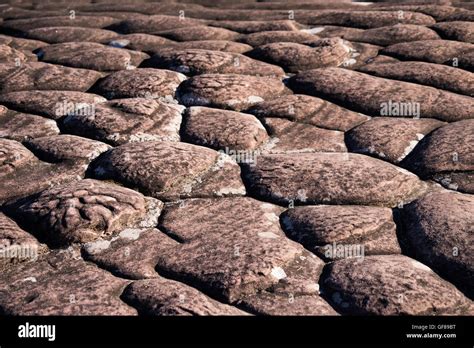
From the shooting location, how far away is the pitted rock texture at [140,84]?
6758 millimetres

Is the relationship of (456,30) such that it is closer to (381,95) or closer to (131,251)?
(381,95)

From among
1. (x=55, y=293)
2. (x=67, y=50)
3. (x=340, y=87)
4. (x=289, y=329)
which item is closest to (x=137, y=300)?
(x=55, y=293)

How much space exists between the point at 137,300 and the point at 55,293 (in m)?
0.61

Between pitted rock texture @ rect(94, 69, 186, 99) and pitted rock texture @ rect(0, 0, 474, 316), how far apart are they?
0.02 meters

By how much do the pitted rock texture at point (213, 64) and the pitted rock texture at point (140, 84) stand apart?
25 cm

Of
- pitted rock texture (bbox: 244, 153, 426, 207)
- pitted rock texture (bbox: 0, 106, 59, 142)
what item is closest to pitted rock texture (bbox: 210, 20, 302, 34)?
pitted rock texture (bbox: 0, 106, 59, 142)

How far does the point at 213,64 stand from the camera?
7.29 metres

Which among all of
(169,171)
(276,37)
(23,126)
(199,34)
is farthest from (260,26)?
(169,171)

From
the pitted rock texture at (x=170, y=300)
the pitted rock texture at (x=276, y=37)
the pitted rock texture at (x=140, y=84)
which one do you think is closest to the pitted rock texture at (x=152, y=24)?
the pitted rock texture at (x=276, y=37)

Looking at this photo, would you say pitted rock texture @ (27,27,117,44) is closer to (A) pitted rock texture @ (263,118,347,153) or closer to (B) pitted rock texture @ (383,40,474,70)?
(A) pitted rock texture @ (263,118,347,153)

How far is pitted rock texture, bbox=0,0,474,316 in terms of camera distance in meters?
4.00

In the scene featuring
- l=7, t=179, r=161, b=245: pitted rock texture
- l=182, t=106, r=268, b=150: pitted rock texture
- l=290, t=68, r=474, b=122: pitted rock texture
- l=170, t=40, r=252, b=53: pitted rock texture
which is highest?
l=170, t=40, r=252, b=53: pitted rock texture

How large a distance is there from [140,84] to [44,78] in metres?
1.36

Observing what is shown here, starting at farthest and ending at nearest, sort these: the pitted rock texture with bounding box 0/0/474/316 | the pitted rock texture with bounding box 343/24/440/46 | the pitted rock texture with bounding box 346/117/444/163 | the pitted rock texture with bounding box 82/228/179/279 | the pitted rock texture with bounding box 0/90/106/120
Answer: the pitted rock texture with bounding box 343/24/440/46
the pitted rock texture with bounding box 0/90/106/120
the pitted rock texture with bounding box 346/117/444/163
the pitted rock texture with bounding box 82/228/179/279
the pitted rock texture with bounding box 0/0/474/316
